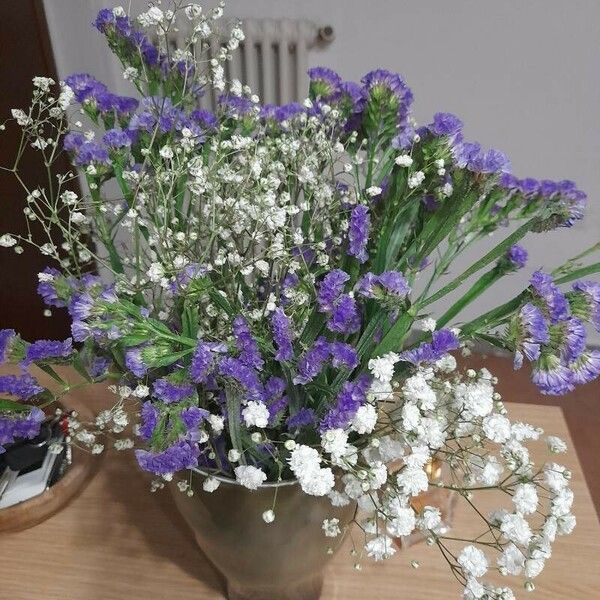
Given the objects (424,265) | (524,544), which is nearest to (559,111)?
(424,265)

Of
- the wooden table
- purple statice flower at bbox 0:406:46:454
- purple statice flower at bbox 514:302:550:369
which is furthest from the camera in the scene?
the wooden table

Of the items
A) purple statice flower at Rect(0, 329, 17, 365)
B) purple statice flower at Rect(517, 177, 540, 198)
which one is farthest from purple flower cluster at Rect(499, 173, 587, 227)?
purple statice flower at Rect(0, 329, 17, 365)

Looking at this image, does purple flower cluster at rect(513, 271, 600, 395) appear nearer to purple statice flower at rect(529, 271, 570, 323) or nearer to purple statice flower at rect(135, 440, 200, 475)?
purple statice flower at rect(529, 271, 570, 323)

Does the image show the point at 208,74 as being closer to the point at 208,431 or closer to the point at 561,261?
the point at 208,431

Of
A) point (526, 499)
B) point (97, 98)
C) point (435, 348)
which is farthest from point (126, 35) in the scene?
point (526, 499)

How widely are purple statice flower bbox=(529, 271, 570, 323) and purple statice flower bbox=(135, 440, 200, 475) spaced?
0.28 meters

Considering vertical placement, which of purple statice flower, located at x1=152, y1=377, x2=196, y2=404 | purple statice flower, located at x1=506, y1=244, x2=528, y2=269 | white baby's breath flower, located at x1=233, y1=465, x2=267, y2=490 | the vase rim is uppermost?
purple statice flower, located at x1=506, y1=244, x2=528, y2=269

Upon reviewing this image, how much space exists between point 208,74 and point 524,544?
0.53 m

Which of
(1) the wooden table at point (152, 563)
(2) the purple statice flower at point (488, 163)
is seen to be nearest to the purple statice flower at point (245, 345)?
(2) the purple statice flower at point (488, 163)

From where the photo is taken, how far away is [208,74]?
0.65 m

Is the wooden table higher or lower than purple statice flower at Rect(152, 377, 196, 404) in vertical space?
lower

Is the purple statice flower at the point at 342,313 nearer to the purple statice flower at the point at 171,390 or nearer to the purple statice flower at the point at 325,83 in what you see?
the purple statice flower at the point at 171,390

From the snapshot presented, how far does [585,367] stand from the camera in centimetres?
49

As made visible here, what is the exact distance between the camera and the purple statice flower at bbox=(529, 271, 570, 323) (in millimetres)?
456
